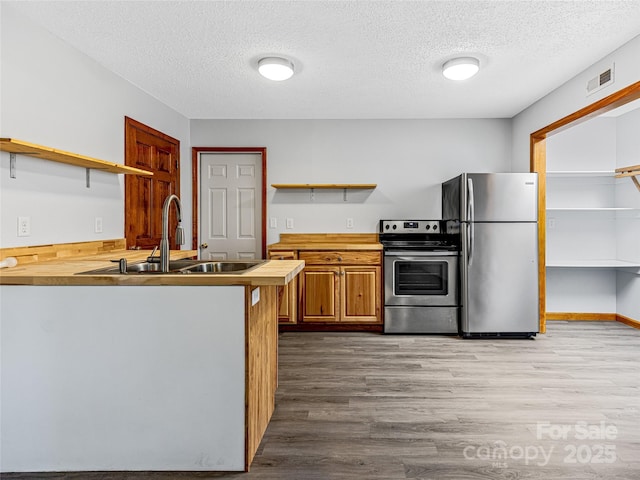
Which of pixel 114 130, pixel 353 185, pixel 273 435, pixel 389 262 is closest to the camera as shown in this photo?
pixel 273 435

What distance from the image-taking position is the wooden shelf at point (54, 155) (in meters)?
1.94

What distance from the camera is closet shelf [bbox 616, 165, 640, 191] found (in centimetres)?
389

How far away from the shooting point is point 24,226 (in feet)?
7.28

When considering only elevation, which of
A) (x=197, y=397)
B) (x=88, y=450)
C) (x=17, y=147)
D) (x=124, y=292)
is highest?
(x=17, y=147)

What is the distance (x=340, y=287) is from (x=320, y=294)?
220 mm

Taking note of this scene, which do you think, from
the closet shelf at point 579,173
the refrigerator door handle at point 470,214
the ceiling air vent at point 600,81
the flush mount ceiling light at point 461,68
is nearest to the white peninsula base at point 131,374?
the flush mount ceiling light at point 461,68

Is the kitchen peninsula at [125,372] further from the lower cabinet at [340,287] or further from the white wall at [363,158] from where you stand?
the white wall at [363,158]

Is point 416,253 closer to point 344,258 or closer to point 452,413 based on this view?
point 344,258

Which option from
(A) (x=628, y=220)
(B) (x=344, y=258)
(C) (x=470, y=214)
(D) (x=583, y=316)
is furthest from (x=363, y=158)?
(D) (x=583, y=316)

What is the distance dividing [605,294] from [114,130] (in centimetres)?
526

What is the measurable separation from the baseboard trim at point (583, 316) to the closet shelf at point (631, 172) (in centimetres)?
145

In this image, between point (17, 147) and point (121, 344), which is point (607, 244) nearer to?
point (121, 344)

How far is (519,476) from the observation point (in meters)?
1.66

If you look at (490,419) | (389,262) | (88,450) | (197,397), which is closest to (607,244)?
(389,262)
